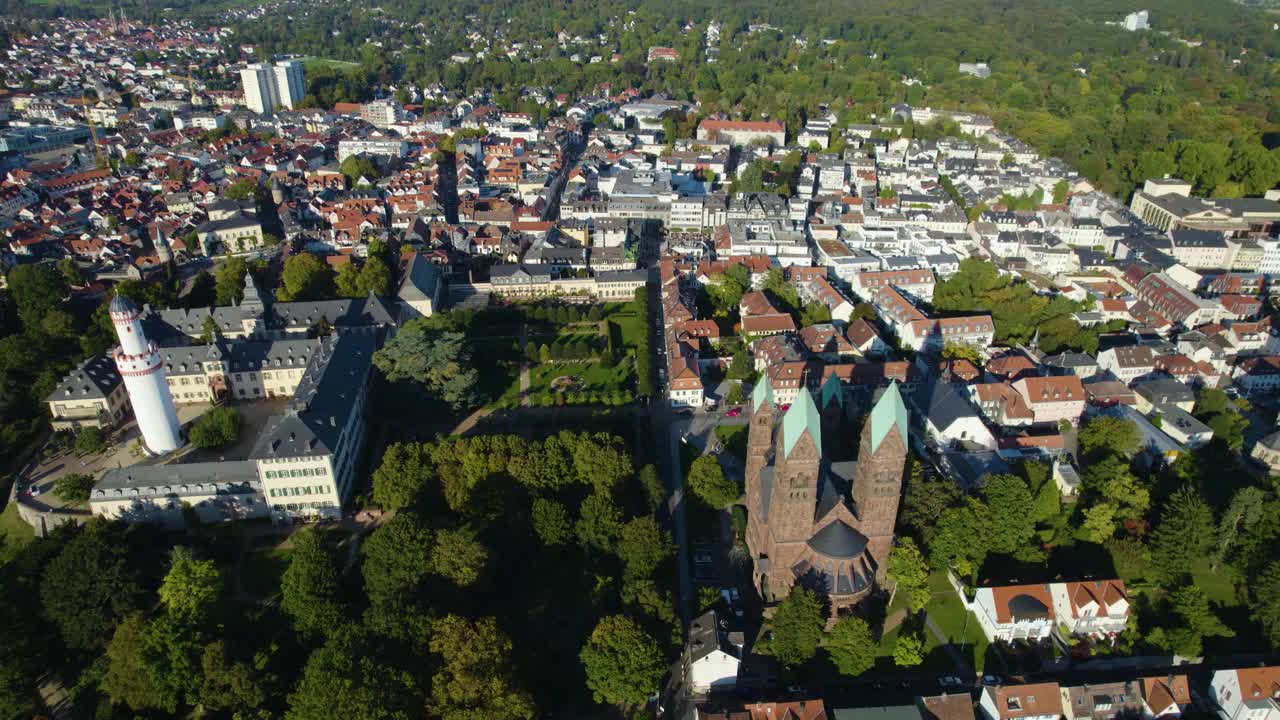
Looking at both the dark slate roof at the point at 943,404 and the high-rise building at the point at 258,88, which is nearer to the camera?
the dark slate roof at the point at 943,404

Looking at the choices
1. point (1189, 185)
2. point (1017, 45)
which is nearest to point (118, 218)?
point (1189, 185)

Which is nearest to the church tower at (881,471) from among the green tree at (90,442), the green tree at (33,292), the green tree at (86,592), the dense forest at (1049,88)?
the green tree at (86,592)

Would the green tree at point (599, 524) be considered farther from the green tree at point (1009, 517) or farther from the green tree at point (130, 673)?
the green tree at point (130, 673)

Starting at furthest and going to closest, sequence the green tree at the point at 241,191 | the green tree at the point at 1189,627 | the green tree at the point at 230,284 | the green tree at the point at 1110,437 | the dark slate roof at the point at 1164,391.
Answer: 1. the green tree at the point at 241,191
2. the green tree at the point at 230,284
3. the dark slate roof at the point at 1164,391
4. the green tree at the point at 1110,437
5. the green tree at the point at 1189,627

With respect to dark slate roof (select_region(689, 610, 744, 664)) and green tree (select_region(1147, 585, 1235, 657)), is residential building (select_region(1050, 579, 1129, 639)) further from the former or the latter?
dark slate roof (select_region(689, 610, 744, 664))

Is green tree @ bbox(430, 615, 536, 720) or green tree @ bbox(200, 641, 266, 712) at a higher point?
green tree @ bbox(430, 615, 536, 720)

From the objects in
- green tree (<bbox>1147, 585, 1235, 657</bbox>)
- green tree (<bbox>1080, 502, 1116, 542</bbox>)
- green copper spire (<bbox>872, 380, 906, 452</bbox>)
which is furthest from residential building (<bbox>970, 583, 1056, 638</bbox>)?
green copper spire (<bbox>872, 380, 906, 452</bbox>)

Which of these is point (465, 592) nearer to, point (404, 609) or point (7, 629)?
point (404, 609)
